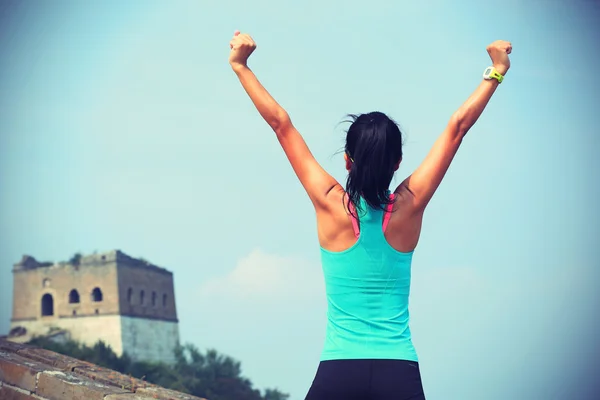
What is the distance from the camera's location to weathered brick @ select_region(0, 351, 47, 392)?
11.8 ft

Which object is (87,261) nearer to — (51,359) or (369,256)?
(51,359)

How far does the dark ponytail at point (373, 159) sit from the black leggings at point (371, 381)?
368mm

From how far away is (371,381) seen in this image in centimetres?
191

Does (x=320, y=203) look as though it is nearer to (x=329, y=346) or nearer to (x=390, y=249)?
(x=390, y=249)

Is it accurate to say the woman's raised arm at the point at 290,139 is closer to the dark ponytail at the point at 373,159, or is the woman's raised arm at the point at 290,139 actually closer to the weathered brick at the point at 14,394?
the dark ponytail at the point at 373,159

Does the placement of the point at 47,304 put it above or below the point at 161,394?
above

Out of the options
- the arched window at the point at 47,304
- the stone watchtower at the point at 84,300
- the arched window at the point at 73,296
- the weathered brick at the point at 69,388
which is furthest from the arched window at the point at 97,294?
the weathered brick at the point at 69,388

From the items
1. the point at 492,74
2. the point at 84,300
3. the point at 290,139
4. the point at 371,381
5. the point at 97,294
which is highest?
the point at 97,294

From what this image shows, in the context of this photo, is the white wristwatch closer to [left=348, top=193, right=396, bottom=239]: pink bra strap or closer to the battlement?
[left=348, top=193, right=396, bottom=239]: pink bra strap

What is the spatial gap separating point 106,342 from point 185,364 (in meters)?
4.94

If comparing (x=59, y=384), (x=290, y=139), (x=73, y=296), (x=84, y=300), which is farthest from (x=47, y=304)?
(x=290, y=139)

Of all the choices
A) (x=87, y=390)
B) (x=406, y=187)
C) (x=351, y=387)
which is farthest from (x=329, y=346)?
(x=87, y=390)

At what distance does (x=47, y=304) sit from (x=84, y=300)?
1779 millimetres

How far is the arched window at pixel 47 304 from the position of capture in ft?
127
